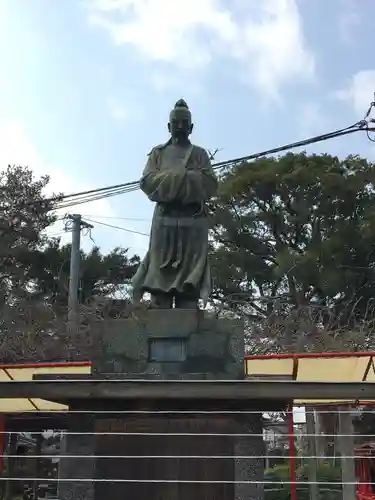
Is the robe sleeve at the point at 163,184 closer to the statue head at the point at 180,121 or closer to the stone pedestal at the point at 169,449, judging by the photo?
the statue head at the point at 180,121

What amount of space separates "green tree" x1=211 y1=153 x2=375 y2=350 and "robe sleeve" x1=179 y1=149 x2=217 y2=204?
31.8 feet

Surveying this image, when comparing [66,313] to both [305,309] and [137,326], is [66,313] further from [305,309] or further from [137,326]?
[137,326]

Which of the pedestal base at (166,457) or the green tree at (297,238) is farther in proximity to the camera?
the green tree at (297,238)

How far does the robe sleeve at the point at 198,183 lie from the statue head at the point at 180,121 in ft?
1.00

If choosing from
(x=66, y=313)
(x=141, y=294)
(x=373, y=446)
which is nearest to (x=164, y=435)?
(x=141, y=294)

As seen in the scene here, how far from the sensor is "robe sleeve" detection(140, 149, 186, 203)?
6500mm

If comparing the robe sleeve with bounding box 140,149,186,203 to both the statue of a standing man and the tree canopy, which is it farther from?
the tree canopy

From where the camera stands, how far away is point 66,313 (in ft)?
53.0

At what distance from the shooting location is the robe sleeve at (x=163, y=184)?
6.50 meters

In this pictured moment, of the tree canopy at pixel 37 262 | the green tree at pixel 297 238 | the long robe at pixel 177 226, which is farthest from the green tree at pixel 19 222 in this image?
the long robe at pixel 177 226

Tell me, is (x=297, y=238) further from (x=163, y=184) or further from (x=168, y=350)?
(x=168, y=350)

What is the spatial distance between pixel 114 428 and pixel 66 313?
1099 centimetres

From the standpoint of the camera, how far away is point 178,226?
6.55 meters

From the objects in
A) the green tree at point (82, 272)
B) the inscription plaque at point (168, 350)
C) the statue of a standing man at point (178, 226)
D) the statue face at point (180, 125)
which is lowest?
the inscription plaque at point (168, 350)
